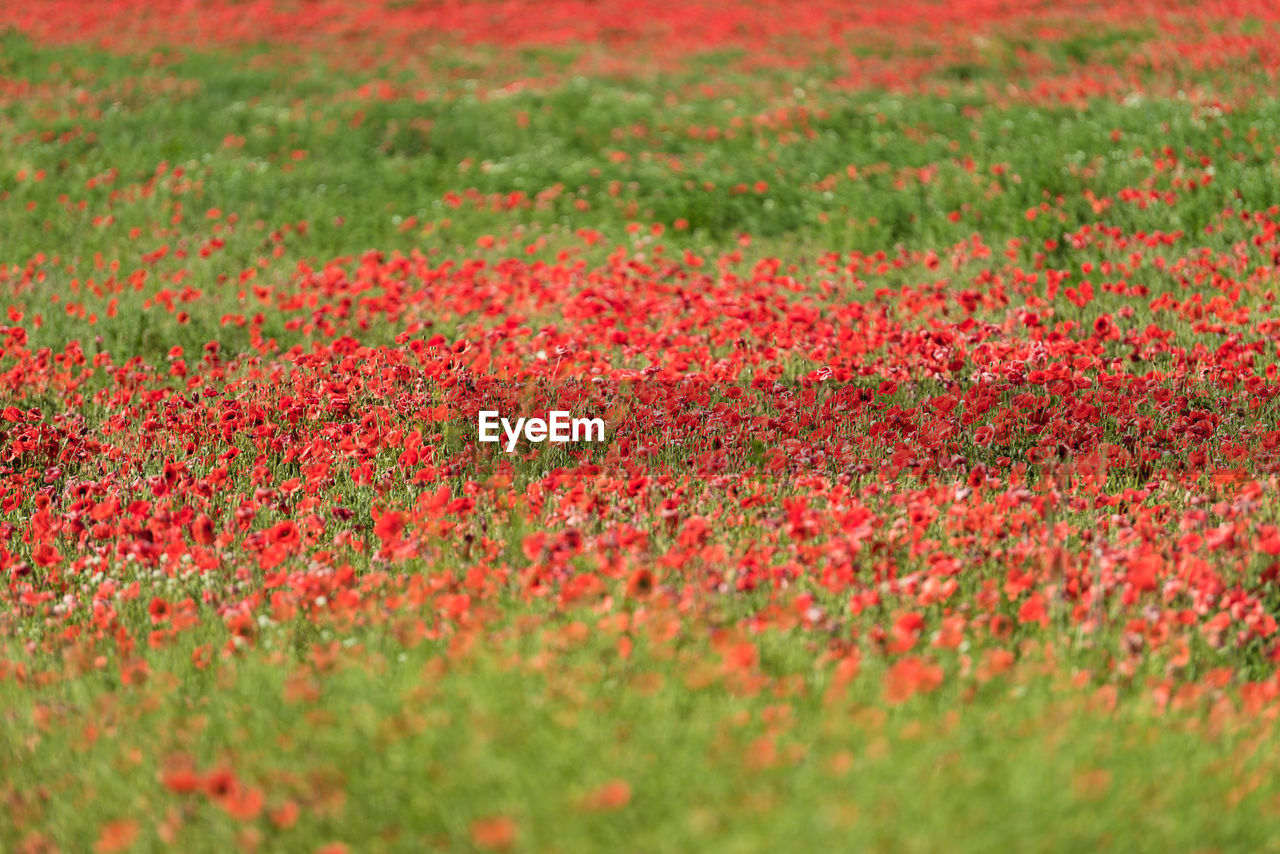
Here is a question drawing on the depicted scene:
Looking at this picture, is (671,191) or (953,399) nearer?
(953,399)

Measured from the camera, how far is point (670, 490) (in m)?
4.48

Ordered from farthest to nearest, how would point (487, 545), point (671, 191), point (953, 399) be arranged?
point (671, 191)
point (953, 399)
point (487, 545)

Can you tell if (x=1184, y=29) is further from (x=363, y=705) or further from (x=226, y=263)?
(x=363, y=705)

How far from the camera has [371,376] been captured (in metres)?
6.12

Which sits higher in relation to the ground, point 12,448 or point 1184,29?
point 1184,29

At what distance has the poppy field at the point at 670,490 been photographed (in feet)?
8.50

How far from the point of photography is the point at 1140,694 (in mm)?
3041

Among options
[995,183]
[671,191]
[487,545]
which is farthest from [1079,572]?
[671,191]

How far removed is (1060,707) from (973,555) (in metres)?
1.11

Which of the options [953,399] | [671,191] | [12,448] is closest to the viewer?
[953,399]

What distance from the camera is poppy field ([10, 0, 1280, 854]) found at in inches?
102

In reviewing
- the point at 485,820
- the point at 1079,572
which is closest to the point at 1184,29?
the point at 1079,572

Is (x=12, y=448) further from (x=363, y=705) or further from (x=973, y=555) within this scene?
(x=973, y=555)

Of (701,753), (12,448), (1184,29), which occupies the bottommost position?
(12,448)
